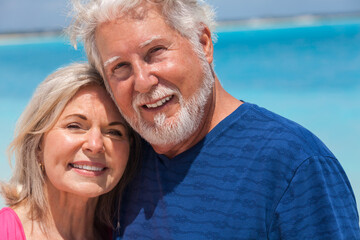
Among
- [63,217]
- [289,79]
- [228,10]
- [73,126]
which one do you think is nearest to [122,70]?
[73,126]

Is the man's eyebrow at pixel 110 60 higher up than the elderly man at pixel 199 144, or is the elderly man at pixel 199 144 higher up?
the man's eyebrow at pixel 110 60

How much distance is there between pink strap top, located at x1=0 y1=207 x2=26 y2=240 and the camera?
215 centimetres

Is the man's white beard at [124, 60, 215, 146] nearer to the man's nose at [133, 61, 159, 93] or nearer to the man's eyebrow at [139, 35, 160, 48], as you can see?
the man's nose at [133, 61, 159, 93]

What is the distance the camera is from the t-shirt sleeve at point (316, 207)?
1725 millimetres

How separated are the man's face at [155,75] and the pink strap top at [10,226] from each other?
0.71m

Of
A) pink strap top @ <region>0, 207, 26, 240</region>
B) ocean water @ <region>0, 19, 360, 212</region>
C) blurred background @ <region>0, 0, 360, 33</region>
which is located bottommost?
pink strap top @ <region>0, 207, 26, 240</region>

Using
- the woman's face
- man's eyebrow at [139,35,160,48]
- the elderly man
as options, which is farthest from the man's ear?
the woman's face

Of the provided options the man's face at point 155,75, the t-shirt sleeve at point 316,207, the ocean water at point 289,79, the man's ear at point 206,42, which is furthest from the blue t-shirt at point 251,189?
the ocean water at point 289,79

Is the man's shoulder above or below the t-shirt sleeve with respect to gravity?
above

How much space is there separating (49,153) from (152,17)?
0.78 meters

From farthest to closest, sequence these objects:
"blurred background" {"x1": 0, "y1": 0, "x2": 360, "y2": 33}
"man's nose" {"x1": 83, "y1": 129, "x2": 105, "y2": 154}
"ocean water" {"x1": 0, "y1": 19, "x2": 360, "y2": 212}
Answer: "blurred background" {"x1": 0, "y1": 0, "x2": 360, "y2": 33} → "ocean water" {"x1": 0, "y1": 19, "x2": 360, "y2": 212} → "man's nose" {"x1": 83, "y1": 129, "x2": 105, "y2": 154}

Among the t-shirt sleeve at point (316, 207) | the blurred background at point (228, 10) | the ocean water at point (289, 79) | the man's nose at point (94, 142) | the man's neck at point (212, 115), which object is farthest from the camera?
the blurred background at point (228, 10)

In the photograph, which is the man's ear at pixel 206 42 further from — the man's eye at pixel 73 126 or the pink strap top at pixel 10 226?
the pink strap top at pixel 10 226

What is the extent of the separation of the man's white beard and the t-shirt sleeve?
47cm
